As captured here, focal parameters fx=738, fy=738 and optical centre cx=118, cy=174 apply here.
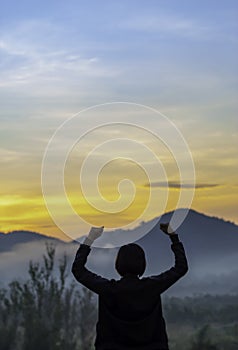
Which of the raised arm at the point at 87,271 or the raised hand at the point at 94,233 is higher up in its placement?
the raised hand at the point at 94,233

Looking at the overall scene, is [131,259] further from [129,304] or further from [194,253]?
[194,253]

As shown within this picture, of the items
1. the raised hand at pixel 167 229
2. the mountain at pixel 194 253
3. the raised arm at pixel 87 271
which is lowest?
the mountain at pixel 194 253

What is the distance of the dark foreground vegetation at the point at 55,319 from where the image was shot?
2484 centimetres

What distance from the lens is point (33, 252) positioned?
32.0m

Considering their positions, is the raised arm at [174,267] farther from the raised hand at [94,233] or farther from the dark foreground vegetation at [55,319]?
the dark foreground vegetation at [55,319]

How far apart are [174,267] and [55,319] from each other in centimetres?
2258

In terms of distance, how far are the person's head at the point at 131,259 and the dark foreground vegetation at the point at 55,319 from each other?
20.4 metres

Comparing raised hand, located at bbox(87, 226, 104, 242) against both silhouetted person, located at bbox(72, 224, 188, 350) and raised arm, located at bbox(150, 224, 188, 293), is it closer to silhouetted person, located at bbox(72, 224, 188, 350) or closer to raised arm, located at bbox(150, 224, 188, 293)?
silhouetted person, located at bbox(72, 224, 188, 350)

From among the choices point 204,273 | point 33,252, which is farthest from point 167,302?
point 204,273

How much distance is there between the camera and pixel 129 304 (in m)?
4.14

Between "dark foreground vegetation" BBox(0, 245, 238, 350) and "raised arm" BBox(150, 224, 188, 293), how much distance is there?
20.3 m

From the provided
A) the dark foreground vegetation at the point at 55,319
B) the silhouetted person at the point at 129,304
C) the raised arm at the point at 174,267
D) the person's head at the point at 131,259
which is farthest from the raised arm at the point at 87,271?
the dark foreground vegetation at the point at 55,319

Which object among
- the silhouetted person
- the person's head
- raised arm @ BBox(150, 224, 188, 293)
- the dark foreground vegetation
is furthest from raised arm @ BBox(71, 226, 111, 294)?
the dark foreground vegetation

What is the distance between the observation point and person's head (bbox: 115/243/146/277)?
13.6 ft
